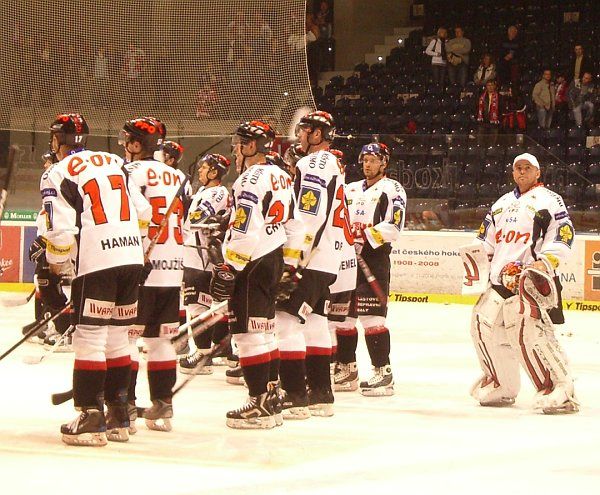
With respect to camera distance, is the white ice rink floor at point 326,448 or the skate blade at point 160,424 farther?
the skate blade at point 160,424

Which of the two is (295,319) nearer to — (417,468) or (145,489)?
(417,468)

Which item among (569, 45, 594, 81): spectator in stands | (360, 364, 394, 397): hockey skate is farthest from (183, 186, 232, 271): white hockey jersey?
(569, 45, 594, 81): spectator in stands

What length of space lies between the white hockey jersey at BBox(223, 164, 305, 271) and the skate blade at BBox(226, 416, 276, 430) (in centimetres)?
81

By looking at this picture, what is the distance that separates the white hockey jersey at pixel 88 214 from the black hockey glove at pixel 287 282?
905 mm

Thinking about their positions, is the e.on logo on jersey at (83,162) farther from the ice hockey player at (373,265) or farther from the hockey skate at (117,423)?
the ice hockey player at (373,265)

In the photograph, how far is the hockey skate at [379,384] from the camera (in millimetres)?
7332

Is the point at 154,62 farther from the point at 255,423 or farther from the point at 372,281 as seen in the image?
the point at 255,423

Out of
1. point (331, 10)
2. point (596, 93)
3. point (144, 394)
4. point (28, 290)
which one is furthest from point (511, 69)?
point (144, 394)

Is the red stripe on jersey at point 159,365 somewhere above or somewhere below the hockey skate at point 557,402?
above

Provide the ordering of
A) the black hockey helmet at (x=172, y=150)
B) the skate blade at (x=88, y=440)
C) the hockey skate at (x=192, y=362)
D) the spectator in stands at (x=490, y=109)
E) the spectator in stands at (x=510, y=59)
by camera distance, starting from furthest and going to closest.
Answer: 1. the spectator in stands at (x=510, y=59)
2. the spectator in stands at (x=490, y=109)
3. the hockey skate at (x=192, y=362)
4. the black hockey helmet at (x=172, y=150)
5. the skate blade at (x=88, y=440)

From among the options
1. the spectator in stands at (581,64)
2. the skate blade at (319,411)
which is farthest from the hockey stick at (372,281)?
the spectator in stands at (581,64)

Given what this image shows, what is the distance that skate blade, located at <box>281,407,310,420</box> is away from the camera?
6.35 m

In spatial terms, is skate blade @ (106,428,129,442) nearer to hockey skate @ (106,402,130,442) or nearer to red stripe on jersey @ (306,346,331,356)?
hockey skate @ (106,402,130,442)

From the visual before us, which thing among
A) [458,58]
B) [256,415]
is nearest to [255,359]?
[256,415]
